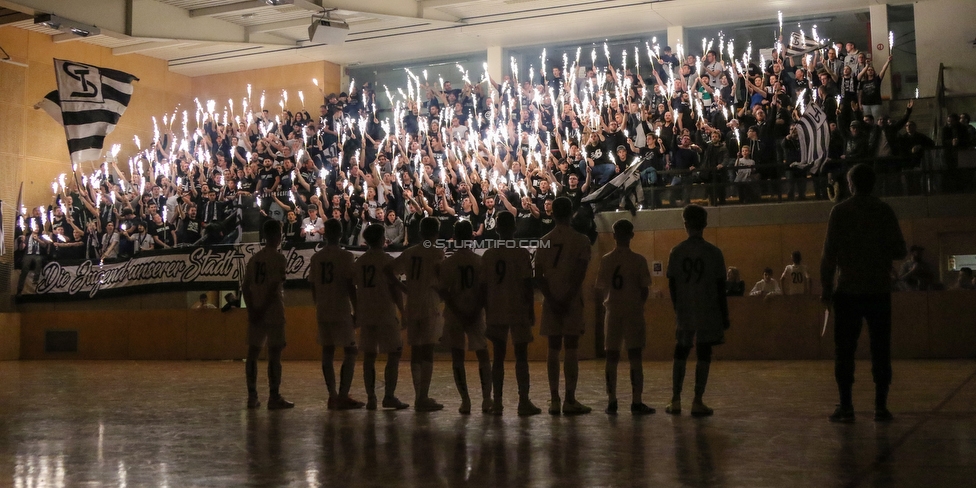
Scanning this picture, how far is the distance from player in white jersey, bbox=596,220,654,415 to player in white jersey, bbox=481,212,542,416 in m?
0.69

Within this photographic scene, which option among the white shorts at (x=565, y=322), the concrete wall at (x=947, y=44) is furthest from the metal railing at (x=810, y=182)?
the white shorts at (x=565, y=322)

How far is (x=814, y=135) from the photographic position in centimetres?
1661

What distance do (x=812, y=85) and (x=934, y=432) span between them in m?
13.6

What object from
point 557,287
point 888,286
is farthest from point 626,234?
point 888,286

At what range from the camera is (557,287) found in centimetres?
802

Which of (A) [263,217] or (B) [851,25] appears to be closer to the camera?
(A) [263,217]

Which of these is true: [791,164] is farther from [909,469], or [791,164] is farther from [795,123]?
[909,469]

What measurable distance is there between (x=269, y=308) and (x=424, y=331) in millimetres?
1693

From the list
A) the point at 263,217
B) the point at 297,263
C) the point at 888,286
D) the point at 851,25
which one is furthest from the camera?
the point at 851,25

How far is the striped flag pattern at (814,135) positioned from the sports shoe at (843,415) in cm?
1037

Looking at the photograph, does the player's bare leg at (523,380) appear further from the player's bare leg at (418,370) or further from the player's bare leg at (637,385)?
the player's bare leg at (418,370)

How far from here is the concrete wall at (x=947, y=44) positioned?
21.5 metres

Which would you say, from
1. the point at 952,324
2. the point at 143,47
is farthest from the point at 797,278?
the point at 143,47

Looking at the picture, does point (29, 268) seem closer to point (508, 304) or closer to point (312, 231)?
point (312, 231)
